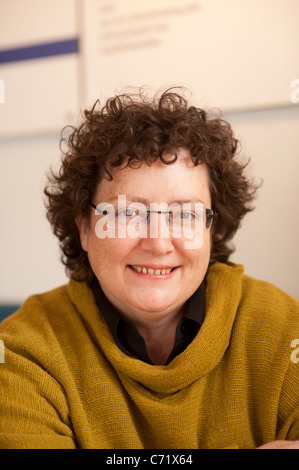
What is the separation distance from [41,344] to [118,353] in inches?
7.8

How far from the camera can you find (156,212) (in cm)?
113

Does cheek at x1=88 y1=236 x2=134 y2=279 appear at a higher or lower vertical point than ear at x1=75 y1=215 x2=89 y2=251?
lower

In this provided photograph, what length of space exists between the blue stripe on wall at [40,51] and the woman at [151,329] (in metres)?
1.07

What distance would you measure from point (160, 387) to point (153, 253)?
0.32 m

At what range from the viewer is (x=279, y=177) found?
1.81 meters

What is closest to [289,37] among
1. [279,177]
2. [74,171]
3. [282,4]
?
[282,4]
